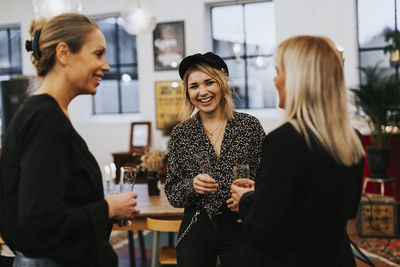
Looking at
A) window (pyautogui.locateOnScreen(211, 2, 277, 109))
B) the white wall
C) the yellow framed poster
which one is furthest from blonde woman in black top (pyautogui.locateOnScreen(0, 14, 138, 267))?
window (pyautogui.locateOnScreen(211, 2, 277, 109))

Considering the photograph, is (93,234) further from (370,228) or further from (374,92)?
(374,92)

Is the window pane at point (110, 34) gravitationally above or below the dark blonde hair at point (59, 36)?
above

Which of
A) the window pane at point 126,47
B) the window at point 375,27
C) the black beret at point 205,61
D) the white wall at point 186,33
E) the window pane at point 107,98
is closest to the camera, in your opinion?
the black beret at point 205,61

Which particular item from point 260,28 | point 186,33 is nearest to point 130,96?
point 186,33

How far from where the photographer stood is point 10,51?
8797 millimetres

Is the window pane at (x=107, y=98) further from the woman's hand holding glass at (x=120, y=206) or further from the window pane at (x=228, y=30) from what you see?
the woman's hand holding glass at (x=120, y=206)

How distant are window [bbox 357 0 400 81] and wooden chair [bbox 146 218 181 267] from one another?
203 inches

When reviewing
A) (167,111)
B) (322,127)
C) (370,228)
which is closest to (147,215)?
(322,127)

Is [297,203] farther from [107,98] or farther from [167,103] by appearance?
[107,98]

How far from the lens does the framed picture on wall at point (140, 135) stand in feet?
24.7

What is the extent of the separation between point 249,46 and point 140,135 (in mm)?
2423

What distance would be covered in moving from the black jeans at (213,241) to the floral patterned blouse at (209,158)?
0.06 meters

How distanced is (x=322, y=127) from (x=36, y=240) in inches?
36.6

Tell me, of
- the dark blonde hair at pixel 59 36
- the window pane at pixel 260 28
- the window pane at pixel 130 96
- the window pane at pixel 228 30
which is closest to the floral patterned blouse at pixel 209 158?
the dark blonde hair at pixel 59 36
